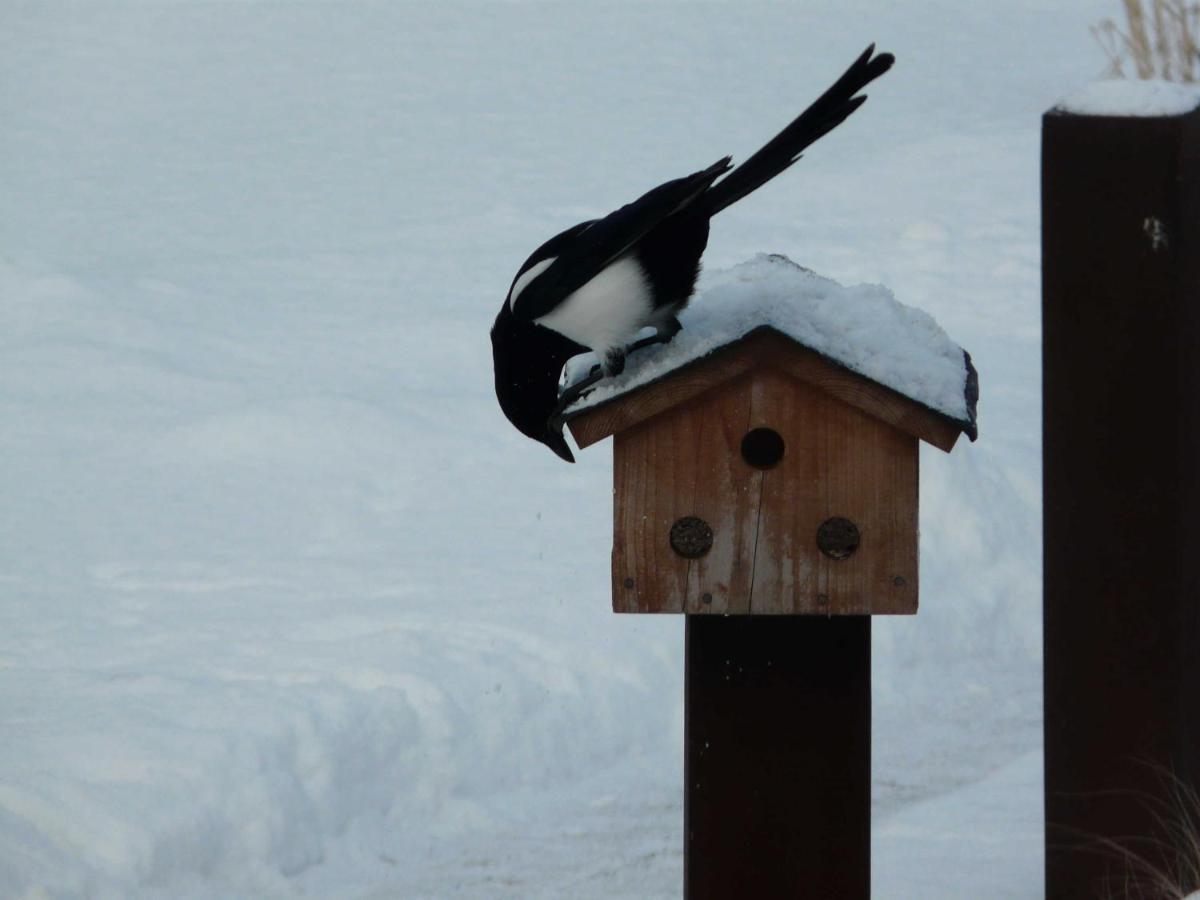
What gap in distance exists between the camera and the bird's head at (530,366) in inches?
111

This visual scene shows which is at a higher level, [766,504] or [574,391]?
[574,391]

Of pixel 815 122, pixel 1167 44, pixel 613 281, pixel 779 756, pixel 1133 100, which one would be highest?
pixel 1167 44

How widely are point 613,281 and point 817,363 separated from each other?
1.30ft

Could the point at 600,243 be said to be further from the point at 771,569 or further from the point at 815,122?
the point at 771,569

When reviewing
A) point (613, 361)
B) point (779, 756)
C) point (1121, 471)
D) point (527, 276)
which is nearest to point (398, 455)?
point (1121, 471)

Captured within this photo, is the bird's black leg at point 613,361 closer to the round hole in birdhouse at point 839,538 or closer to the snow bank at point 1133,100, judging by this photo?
the round hole in birdhouse at point 839,538

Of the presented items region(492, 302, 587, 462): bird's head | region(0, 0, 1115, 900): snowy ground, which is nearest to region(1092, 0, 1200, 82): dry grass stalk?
region(0, 0, 1115, 900): snowy ground

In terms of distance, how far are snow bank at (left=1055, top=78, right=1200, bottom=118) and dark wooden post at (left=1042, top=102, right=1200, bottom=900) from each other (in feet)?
0.10

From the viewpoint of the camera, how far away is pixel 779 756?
8.43 feet

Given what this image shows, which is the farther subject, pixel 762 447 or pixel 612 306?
pixel 612 306

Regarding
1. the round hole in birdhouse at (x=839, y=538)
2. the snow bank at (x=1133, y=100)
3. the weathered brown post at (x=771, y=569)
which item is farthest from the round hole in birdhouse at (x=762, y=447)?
the snow bank at (x=1133, y=100)

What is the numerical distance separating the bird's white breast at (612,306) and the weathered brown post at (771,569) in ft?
0.76

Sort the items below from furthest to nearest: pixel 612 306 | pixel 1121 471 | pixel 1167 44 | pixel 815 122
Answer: pixel 1167 44
pixel 1121 471
pixel 612 306
pixel 815 122

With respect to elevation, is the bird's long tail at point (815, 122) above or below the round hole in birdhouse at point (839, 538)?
above
